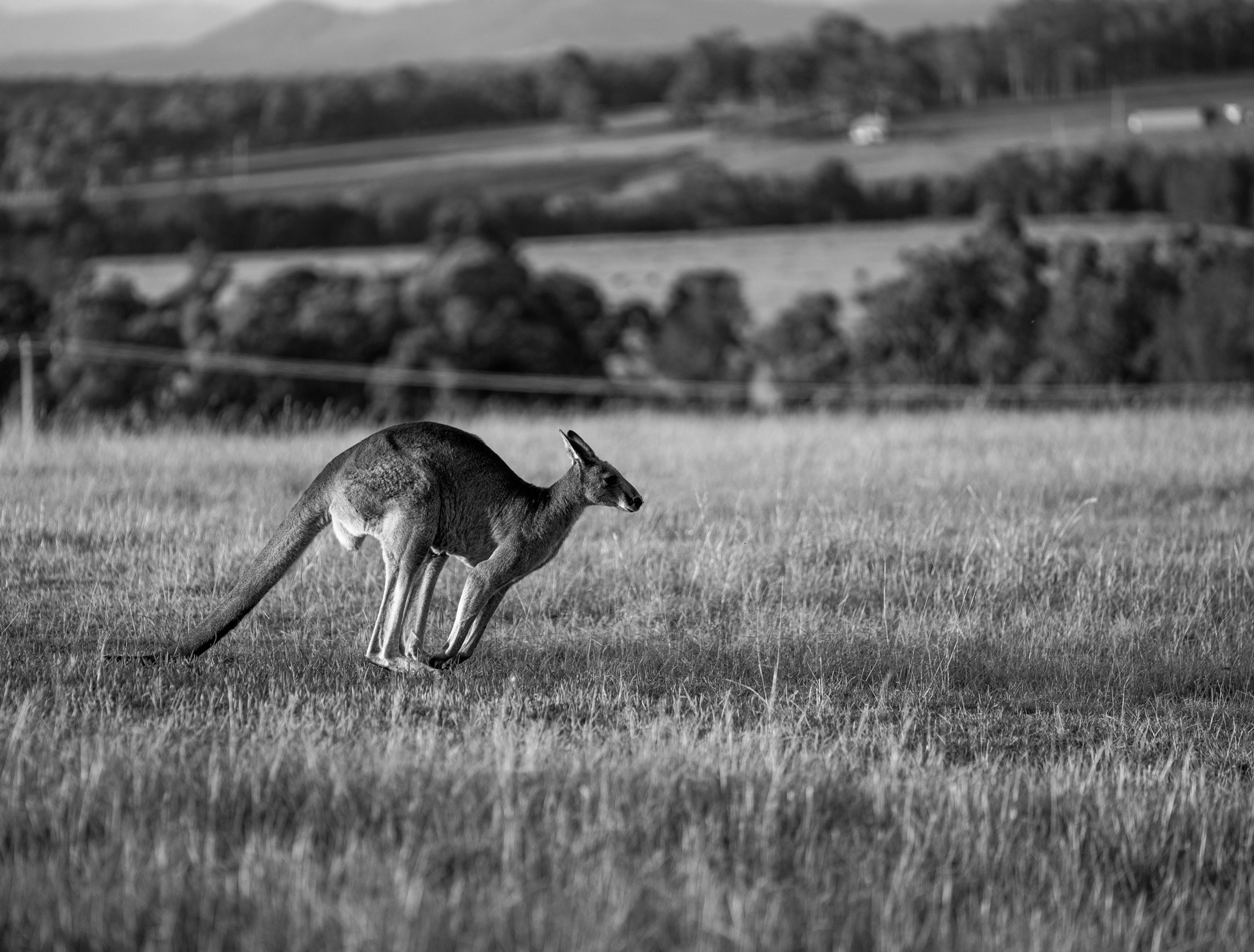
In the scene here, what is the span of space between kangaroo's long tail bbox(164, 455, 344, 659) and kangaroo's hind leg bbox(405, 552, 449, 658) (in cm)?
56

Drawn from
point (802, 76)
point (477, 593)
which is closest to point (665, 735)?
point (477, 593)

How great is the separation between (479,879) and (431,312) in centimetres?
2634

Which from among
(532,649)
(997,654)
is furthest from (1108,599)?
(532,649)

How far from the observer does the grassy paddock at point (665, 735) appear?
423 centimetres

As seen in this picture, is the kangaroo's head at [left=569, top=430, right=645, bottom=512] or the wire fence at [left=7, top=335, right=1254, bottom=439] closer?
the kangaroo's head at [left=569, top=430, right=645, bottom=512]

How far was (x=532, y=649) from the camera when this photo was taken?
300 inches

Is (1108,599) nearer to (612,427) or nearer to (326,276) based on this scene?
(612,427)

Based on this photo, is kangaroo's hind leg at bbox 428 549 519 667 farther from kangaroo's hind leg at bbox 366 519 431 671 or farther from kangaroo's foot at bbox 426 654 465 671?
kangaroo's hind leg at bbox 366 519 431 671

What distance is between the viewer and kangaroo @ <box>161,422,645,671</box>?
21.4ft

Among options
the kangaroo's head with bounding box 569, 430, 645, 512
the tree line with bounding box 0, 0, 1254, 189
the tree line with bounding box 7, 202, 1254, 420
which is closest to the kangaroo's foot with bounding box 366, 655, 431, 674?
the kangaroo's head with bounding box 569, 430, 645, 512

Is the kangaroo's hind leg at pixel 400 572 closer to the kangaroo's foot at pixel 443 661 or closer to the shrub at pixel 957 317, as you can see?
the kangaroo's foot at pixel 443 661

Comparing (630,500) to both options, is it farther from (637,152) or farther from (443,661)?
(637,152)

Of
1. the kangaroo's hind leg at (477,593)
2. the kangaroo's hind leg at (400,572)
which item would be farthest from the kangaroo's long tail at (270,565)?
the kangaroo's hind leg at (477,593)

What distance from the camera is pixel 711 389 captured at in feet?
89.9
